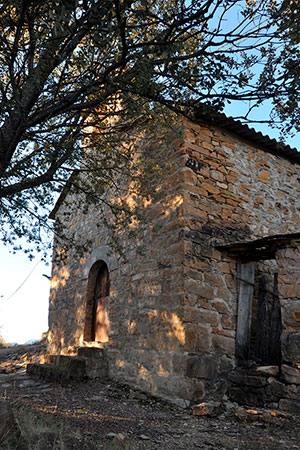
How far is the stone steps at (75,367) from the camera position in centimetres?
598

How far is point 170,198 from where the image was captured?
5809 millimetres

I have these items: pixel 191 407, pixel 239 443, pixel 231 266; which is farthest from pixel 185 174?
pixel 239 443

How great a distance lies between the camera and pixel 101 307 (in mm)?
7398

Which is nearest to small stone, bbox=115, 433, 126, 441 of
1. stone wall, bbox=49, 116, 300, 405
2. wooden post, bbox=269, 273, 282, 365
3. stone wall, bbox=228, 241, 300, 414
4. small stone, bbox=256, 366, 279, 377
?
stone wall, bbox=49, 116, 300, 405

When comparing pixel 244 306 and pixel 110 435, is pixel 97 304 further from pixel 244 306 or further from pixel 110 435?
pixel 110 435

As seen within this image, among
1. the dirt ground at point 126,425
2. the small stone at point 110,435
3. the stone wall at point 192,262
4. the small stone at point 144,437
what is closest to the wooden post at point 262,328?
the stone wall at point 192,262

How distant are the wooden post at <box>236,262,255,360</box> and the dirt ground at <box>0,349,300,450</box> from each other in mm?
942

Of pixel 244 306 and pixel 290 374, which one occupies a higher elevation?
pixel 244 306

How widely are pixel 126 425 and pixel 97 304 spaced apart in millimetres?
3750

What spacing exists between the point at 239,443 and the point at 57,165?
386 centimetres

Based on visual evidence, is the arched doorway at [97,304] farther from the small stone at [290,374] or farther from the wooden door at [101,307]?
the small stone at [290,374]

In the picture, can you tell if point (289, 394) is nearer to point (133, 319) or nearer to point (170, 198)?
point (133, 319)

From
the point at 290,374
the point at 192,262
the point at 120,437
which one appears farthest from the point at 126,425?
the point at 192,262

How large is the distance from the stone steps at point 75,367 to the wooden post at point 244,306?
8.00 ft
